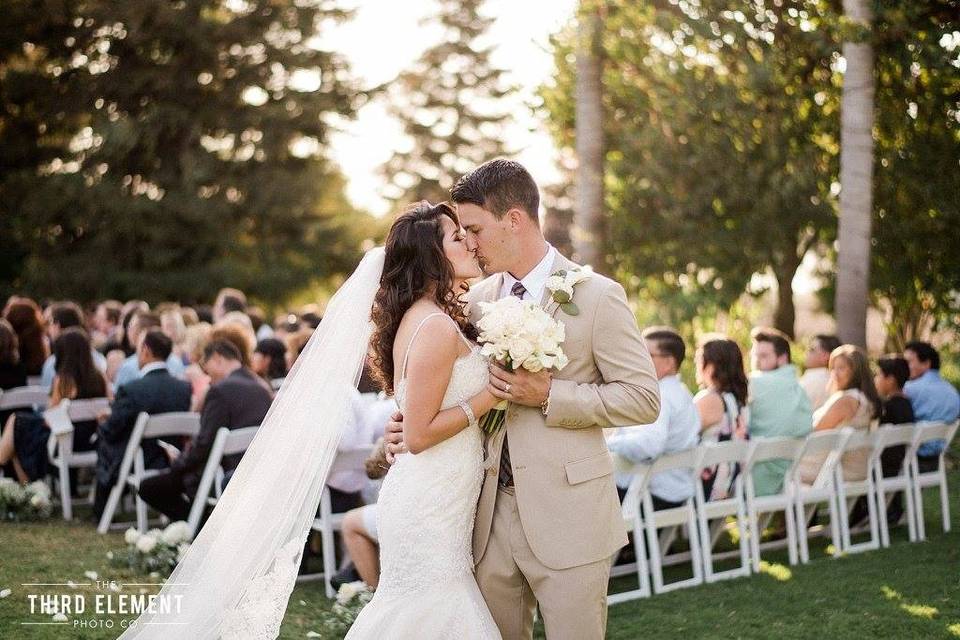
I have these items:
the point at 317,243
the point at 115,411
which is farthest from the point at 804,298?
the point at 115,411

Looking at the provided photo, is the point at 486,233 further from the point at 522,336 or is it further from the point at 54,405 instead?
the point at 54,405

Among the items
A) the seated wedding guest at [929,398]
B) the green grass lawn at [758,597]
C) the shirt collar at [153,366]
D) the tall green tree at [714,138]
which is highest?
the tall green tree at [714,138]

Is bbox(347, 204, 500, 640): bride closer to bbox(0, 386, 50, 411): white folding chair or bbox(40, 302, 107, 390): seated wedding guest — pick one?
bbox(0, 386, 50, 411): white folding chair

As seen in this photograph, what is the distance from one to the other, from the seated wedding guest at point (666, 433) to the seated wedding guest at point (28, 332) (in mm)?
6278

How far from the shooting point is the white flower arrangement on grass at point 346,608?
6035 mm

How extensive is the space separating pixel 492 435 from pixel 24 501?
254 inches

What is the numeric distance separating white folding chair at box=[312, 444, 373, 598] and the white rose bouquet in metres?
3.77

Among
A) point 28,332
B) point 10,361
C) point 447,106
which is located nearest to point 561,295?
point 10,361

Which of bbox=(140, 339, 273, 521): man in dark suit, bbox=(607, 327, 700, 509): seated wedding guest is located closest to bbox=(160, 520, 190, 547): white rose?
bbox=(140, 339, 273, 521): man in dark suit

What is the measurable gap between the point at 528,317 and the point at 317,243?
25490 millimetres

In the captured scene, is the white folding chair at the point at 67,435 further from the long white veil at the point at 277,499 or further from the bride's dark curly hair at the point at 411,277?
the bride's dark curly hair at the point at 411,277

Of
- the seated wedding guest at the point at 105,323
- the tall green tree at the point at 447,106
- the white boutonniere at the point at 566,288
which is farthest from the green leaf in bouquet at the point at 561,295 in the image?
the tall green tree at the point at 447,106

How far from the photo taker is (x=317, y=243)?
28.7m

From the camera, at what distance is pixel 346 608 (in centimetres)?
614
